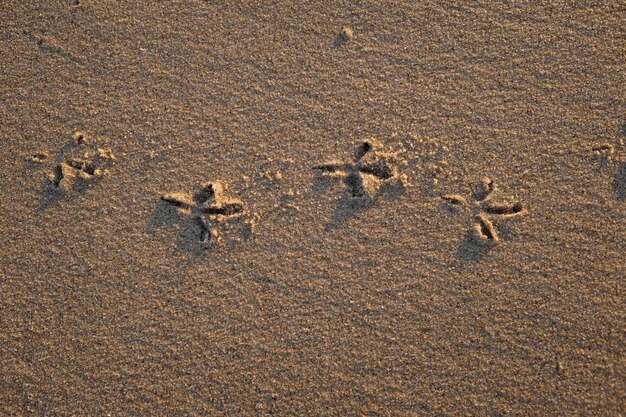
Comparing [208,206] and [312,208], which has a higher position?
[312,208]

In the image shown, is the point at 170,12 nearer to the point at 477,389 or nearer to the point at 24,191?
the point at 24,191

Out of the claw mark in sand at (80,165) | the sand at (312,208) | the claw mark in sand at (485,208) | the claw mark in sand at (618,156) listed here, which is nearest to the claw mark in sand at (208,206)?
the sand at (312,208)

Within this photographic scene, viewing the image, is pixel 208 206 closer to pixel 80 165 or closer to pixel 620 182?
pixel 80 165

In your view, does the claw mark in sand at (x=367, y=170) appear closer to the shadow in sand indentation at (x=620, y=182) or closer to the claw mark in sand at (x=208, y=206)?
the claw mark in sand at (x=208, y=206)

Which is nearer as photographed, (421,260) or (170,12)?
(421,260)

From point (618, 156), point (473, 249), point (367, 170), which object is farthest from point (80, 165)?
point (618, 156)

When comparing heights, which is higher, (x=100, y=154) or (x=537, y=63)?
(x=537, y=63)

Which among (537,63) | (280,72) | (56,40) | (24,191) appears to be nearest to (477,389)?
(537,63)
